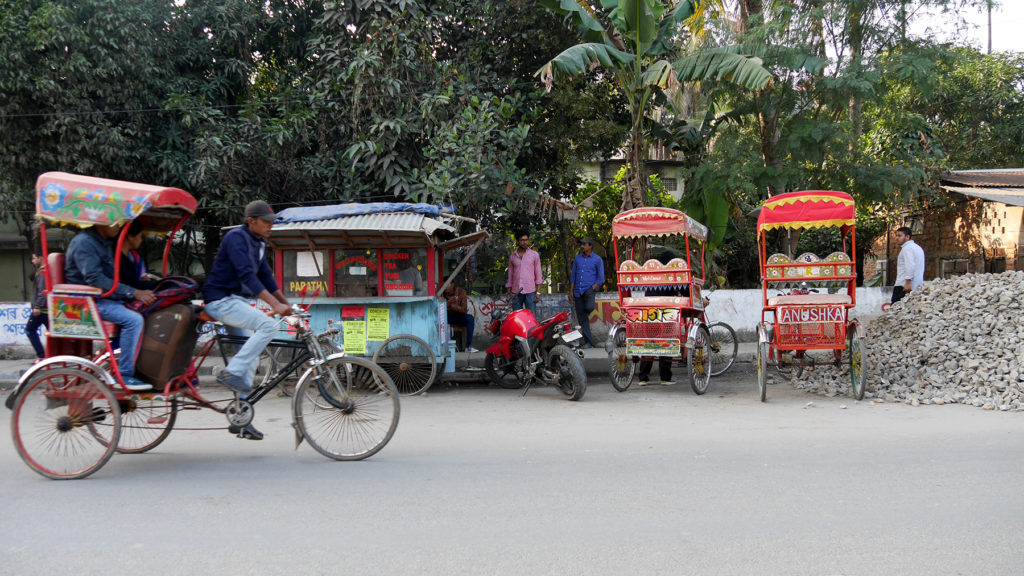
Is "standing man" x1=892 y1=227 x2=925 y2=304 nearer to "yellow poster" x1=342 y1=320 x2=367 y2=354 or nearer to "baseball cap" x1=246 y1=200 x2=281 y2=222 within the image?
"yellow poster" x1=342 y1=320 x2=367 y2=354

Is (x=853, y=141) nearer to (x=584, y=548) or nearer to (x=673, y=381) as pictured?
(x=673, y=381)

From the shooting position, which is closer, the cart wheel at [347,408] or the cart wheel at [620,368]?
the cart wheel at [347,408]

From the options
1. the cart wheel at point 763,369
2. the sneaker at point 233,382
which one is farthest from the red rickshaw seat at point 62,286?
the cart wheel at point 763,369

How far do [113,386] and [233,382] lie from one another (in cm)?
80

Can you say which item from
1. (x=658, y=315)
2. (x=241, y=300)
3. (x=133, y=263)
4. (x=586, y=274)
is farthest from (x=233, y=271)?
(x=586, y=274)

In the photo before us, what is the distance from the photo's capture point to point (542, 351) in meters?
8.67

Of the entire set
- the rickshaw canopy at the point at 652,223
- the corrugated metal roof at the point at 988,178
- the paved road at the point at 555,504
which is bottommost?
the paved road at the point at 555,504

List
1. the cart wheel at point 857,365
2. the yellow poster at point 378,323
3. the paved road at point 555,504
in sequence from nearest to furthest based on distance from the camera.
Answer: the paved road at point 555,504 → the cart wheel at point 857,365 → the yellow poster at point 378,323

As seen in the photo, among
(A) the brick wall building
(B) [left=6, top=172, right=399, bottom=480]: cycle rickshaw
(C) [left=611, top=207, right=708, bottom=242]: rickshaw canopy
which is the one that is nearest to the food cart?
(C) [left=611, top=207, right=708, bottom=242]: rickshaw canopy

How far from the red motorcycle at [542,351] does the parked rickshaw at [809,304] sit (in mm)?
2148

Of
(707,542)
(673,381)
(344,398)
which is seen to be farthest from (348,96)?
(707,542)

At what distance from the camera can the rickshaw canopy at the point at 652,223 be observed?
9227 mm

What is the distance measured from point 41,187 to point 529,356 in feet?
17.4

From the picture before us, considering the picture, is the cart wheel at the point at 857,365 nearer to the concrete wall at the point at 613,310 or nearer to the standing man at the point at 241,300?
the concrete wall at the point at 613,310
